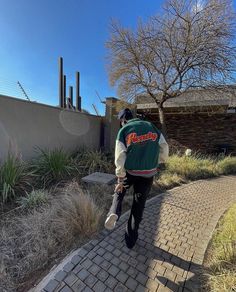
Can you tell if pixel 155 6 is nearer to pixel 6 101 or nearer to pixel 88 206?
pixel 6 101

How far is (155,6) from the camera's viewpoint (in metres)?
6.89

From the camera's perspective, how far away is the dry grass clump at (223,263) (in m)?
1.81

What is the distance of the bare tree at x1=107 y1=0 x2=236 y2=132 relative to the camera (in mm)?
6496

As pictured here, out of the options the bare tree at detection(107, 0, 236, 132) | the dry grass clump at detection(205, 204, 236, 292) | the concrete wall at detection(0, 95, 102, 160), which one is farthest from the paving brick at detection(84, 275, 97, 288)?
the bare tree at detection(107, 0, 236, 132)

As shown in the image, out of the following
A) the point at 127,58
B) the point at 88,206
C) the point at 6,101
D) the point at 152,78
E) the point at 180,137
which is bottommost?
the point at 88,206

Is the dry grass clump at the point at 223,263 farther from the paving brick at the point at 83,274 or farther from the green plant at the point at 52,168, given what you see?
the green plant at the point at 52,168

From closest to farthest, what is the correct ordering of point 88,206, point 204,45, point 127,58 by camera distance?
1. point 88,206
2. point 204,45
3. point 127,58

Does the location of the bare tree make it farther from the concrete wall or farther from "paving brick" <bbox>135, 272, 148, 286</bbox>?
"paving brick" <bbox>135, 272, 148, 286</bbox>

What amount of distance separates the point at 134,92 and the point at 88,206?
637 cm

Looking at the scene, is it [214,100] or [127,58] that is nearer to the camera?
[127,58]

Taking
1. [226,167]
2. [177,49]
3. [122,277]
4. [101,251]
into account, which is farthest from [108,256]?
[177,49]

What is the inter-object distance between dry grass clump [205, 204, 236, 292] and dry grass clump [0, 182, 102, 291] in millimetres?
1545

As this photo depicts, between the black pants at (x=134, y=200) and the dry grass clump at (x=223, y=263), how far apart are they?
91cm

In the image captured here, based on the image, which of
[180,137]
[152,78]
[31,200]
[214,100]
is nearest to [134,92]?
[152,78]
